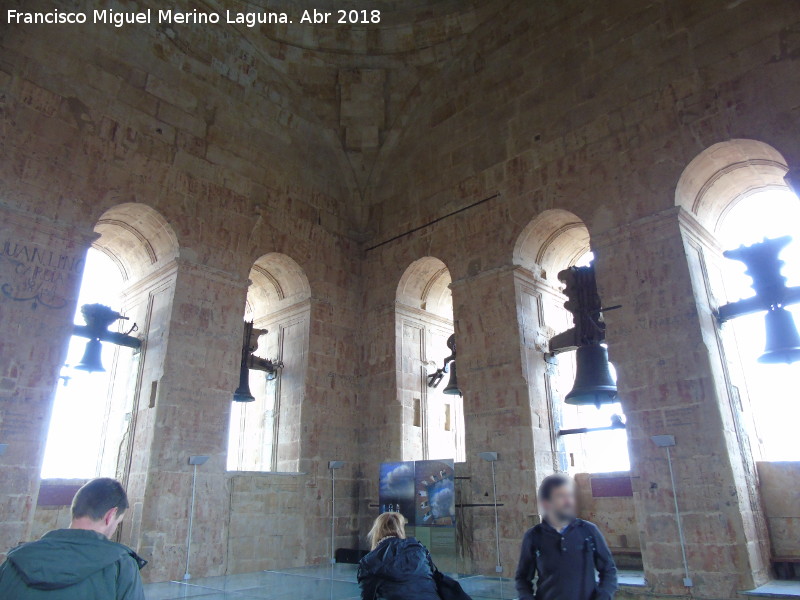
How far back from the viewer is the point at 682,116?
323 inches

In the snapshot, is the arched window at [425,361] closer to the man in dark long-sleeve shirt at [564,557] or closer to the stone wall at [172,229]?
the stone wall at [172,229]

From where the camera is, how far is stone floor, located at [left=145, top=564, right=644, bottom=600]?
6863mm

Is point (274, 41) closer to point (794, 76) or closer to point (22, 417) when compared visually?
point (22, 417)

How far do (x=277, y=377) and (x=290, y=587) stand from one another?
435 centimetres

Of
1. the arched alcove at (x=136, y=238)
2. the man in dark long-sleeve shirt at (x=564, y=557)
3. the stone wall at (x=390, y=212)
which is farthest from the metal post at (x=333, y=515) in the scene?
the man in dark long-sleeve shirt at (x=564, y=557)

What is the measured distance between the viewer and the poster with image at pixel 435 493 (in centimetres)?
856

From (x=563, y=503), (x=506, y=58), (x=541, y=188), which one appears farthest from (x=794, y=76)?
(x=563, y=503)

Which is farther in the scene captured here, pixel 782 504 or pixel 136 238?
pixel 136 238

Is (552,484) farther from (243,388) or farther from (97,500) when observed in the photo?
(243,388)

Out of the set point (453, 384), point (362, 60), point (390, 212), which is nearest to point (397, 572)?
point (453, 384)

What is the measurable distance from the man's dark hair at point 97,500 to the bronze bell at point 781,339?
6.94 meters

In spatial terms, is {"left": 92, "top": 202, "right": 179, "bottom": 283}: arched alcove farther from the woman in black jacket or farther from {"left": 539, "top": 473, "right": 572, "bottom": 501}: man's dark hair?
{"left": 539, "top": 473, "right": 572, "bottom": 501}: man's dark hair

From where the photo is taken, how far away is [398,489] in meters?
9.30

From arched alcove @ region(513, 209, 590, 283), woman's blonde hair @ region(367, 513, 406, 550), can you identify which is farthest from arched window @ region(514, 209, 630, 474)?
woman's blonde hair @ region(367, 513, 406, 550)
